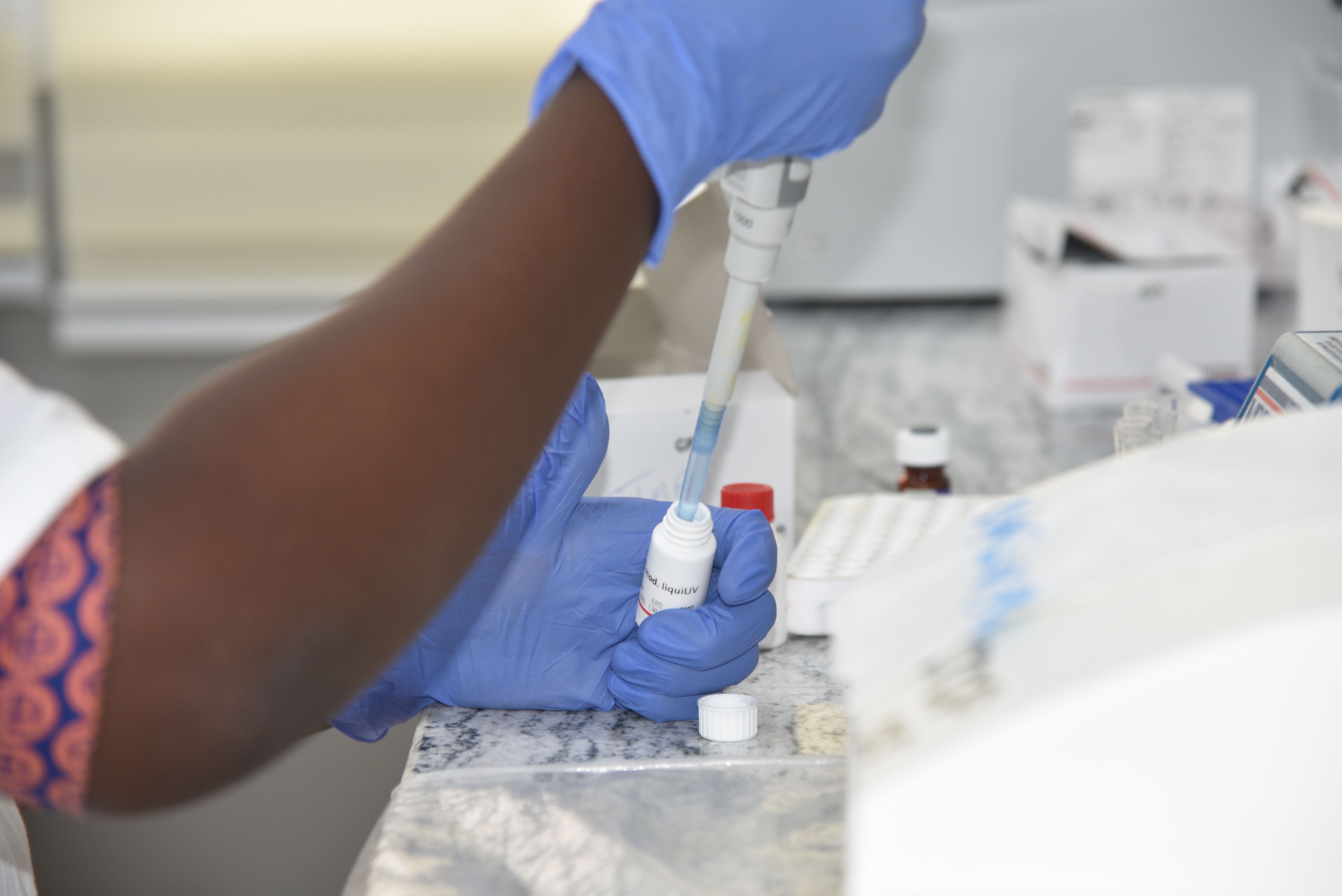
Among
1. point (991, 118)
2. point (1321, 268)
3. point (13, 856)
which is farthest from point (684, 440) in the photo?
point (991, 118)

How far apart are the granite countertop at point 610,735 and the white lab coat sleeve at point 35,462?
36 centimetres

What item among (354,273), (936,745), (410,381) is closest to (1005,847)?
(936,745)

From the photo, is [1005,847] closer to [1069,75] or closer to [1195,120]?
[1195,120]

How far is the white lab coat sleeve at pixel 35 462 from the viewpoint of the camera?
36cm

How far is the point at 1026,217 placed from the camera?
79.0 inches

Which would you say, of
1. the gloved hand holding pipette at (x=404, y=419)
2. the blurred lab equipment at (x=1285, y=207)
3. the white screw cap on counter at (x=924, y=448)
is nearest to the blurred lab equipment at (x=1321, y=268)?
the white screw cap on counter at (x=924, y=448)

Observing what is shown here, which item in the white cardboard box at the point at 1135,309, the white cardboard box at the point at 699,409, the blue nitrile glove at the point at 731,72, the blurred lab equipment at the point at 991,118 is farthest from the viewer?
the blurred lab equipment at the point at 991,118

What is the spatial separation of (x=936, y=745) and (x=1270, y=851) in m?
0.12

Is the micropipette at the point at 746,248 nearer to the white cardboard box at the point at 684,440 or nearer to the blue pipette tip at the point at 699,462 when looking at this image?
the blue pipette tip at the point at 699,462

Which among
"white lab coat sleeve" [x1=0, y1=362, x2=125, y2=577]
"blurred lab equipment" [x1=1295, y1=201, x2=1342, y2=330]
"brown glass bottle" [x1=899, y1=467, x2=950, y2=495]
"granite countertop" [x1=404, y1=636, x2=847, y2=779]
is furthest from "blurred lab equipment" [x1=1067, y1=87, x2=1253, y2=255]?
"white lab coat sleeve" [x1=0, y1=362, x2=125, y2=577]

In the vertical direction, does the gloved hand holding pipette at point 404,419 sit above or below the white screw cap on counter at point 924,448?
above

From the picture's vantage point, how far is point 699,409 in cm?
93

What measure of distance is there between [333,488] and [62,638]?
4.0 inches

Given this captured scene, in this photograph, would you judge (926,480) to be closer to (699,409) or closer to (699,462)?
(699,409)
